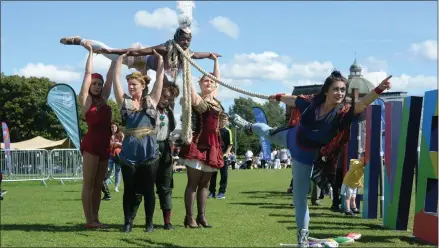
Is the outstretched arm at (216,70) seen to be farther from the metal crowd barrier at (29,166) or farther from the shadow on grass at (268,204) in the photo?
the metal crowd barrier at (29,166)

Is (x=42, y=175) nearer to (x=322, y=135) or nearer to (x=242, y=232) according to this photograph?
(x=242, y=232)

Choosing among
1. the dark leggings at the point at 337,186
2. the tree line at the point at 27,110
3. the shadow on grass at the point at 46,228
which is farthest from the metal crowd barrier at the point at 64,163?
the tree line at the point at 27,110

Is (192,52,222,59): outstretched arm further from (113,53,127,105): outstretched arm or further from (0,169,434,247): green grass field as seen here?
(0,169,434,247): green grass field

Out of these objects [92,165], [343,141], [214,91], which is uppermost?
[214,91]

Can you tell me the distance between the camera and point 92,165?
756cm

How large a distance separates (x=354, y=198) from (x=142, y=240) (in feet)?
16.2

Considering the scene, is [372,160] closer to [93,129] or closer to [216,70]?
[216,70]

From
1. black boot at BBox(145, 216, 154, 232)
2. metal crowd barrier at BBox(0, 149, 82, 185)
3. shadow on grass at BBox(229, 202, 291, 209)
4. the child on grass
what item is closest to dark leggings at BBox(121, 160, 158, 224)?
black boot at BBox(145, 216, 154, 232)

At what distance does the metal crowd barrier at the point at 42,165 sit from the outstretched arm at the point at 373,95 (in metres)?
17.1

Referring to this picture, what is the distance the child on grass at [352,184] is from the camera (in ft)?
31.6

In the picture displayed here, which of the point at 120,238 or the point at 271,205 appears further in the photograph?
the point at 271,205

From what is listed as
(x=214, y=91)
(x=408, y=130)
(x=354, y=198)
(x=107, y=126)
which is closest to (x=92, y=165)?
(x=107, y=126)

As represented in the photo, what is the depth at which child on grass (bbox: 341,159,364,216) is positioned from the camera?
9625mm

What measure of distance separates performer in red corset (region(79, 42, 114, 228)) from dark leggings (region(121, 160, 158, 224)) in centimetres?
71
